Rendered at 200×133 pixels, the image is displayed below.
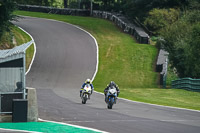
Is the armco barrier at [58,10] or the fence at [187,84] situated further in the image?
the armco barrier at [58,10]

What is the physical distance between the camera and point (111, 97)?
2212cm

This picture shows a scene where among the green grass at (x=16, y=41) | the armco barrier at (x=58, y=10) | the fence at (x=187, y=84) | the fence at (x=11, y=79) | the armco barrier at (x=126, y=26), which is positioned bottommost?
the fence at (x=187, y=84)

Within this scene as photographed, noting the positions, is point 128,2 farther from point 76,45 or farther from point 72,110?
point 72,110

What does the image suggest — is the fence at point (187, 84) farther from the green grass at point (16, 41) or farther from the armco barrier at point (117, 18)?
the armco barrier at point (117, 18)

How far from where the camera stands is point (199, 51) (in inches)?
1478

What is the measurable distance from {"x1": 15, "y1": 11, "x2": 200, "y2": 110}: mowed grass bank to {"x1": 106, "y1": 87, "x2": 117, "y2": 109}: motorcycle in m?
6.49

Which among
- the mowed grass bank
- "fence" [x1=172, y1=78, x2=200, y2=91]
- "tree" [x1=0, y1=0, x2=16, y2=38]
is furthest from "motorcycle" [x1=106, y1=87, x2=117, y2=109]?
"fence" [x1=172, y1=78, x2=200, y2=91]

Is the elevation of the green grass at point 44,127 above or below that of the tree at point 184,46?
below

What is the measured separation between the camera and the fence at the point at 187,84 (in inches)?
1369

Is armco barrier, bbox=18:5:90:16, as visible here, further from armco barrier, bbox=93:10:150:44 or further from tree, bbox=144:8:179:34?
tree, bbox=144:8:179:34

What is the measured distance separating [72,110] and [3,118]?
184 inches

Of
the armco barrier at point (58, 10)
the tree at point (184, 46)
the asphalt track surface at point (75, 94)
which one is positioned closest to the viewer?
the asphalt track surface at point (75, 94)

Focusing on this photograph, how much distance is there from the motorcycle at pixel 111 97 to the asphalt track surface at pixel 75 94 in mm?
384

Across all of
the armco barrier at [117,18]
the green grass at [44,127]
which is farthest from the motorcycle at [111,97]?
the armco barrier at [117,18]
